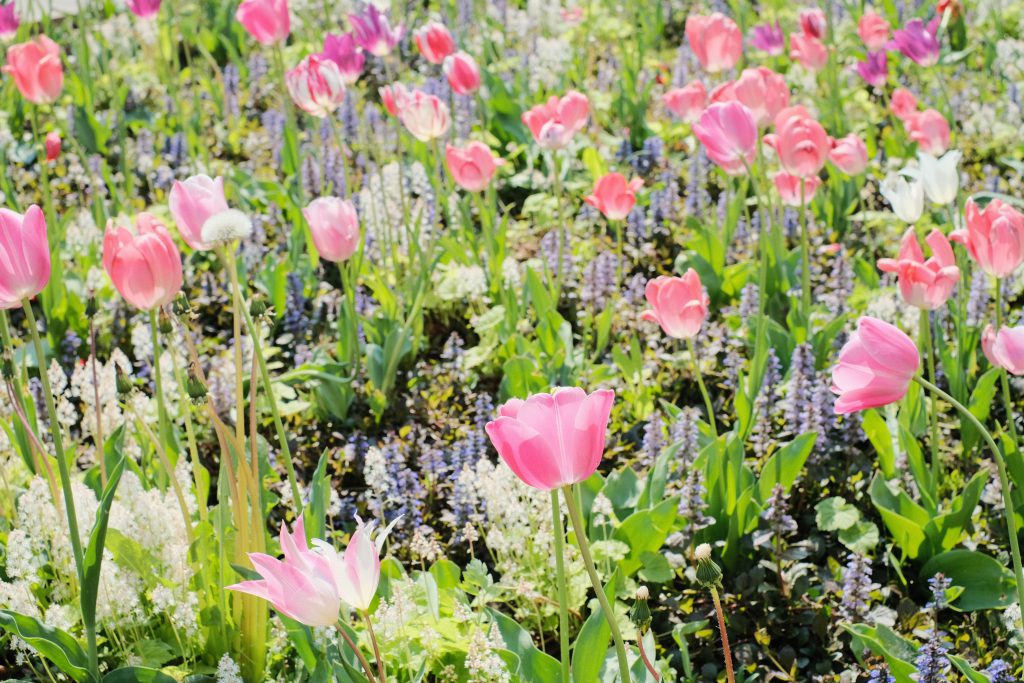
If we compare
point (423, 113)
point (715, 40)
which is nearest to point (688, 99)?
point (715, 40)

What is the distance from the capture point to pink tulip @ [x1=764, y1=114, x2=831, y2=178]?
270 cm

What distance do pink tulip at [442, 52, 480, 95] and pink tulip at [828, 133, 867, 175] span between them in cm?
110

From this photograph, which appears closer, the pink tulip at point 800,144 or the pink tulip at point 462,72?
the pink tulip at point 800,144

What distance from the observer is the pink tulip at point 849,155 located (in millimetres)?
3068

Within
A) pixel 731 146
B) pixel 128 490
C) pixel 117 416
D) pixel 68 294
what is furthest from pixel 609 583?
pixel 68 294

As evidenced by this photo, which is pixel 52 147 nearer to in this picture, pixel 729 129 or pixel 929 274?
pixel 729 129

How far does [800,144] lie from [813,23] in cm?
136

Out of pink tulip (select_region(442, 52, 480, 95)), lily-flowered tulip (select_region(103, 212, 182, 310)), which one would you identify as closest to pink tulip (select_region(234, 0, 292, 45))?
pink tulip (select_region(442, 52, 480, 95))

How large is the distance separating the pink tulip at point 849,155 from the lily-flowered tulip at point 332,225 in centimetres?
140

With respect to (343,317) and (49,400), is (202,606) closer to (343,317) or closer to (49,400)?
(49,400)

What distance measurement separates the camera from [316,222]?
2.53 meters

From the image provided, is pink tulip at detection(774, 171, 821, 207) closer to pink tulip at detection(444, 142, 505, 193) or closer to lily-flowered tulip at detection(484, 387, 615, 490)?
pink tulip at detection(444, 142, 505, 193)

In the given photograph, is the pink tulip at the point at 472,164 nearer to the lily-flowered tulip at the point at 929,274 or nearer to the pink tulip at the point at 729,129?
the pink tulip at the point at 729,129

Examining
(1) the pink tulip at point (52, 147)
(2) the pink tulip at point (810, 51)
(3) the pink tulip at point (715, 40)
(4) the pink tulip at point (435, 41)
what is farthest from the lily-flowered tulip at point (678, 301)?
(1) the pink tulip at point (52, 147)
